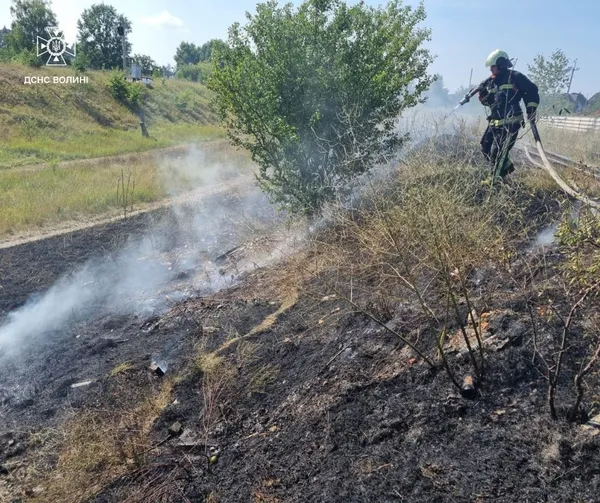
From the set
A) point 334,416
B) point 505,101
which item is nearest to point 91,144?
point 505,101

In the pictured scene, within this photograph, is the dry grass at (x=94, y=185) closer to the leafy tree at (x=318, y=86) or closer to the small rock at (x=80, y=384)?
the leafy tree at (x=318, y=86)

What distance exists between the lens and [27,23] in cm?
4131

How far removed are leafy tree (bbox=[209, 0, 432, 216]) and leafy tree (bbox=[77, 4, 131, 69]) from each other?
1799 inches

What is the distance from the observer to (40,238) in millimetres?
10008

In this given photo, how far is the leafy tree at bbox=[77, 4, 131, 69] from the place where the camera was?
46781 mm

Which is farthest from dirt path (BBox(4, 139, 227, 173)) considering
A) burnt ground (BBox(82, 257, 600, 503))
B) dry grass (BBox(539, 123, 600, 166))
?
burnt ground (BBox(82, 257, 600, 503))

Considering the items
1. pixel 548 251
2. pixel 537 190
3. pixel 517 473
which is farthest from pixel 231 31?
pixel 517 473

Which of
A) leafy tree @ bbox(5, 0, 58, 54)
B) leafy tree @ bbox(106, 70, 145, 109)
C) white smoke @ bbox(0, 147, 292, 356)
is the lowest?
white smoke @ bbox(0, 147, 292, 356)

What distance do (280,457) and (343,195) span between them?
189 inches

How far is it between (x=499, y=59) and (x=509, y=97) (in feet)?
1.78

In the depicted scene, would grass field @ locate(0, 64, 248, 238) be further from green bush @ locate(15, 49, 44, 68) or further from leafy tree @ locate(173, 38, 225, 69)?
leafy tree @ locate(173, 38, 225, 69)

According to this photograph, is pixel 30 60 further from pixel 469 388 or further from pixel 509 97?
pixel 469 388

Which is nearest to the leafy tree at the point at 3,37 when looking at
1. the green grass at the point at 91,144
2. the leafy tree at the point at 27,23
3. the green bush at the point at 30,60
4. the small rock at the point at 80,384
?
the leafy tree at the point at 27,23

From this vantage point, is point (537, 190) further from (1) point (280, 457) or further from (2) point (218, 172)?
(2) point (218, 172)
